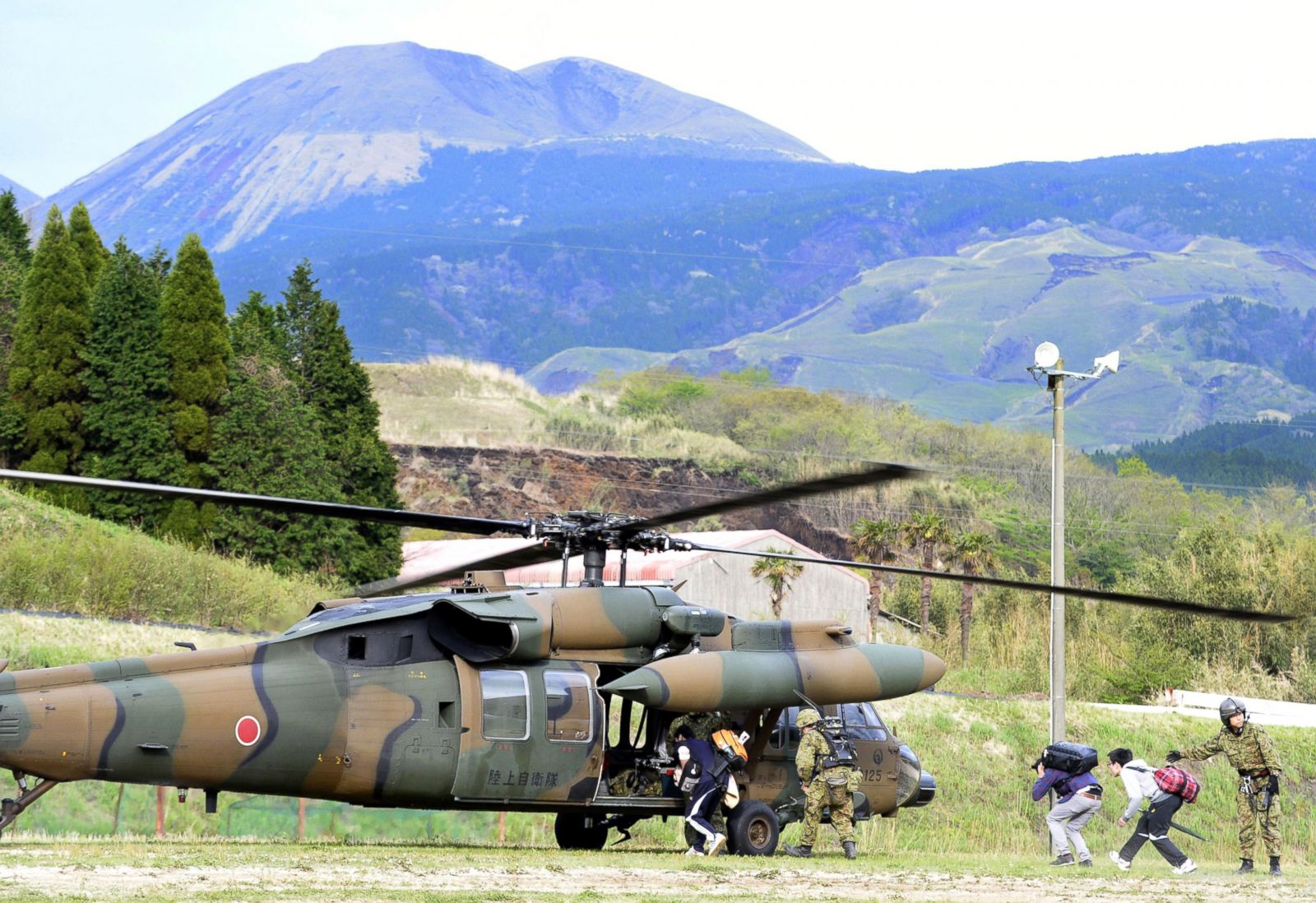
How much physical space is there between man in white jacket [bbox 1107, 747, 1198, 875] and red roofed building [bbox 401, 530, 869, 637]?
1452 inches

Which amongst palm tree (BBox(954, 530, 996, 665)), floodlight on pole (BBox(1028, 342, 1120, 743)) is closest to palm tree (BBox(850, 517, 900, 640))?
palm tree (BBox(954, 530, 996, 665))

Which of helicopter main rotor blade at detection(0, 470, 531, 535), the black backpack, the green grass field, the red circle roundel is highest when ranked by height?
helicopter main rotor blade at detection(0, 470, 531, 535)

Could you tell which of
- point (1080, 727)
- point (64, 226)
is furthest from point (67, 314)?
point (1080, 727)

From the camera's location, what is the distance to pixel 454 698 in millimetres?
16156

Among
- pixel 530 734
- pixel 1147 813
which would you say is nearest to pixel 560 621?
pixel 530 734

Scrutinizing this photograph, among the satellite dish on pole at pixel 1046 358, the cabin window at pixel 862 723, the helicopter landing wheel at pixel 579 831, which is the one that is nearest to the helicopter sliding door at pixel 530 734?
the helicopter landing wheel at pixel 579 831

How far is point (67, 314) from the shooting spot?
47.0m

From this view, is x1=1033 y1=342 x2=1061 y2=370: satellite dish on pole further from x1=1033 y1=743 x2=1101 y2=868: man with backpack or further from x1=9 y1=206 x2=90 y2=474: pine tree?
x1=9 y1=206 x2=90 y2=474: pine tree

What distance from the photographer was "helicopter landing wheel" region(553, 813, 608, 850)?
1809cm

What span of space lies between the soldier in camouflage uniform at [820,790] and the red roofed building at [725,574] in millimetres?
37096

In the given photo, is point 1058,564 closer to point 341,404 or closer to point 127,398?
point 341,404

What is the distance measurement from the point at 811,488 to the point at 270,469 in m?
35.9

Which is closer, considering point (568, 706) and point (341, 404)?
point (568, 706)

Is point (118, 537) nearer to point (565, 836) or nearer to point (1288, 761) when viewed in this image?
point (565, 836)
